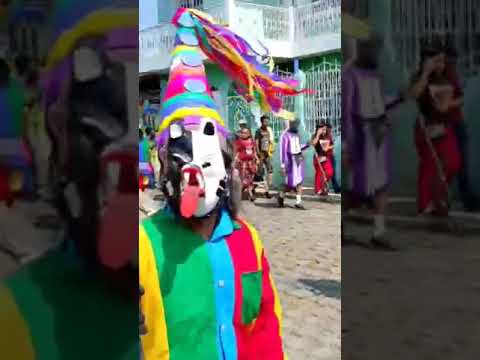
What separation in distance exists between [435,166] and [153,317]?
3.73 feet

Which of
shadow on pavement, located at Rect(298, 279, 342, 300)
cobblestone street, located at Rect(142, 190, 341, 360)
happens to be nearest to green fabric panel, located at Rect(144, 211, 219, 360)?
cobblestone street, located at Rect(142, 190, 341, 360)

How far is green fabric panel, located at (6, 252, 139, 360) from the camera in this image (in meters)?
1.04

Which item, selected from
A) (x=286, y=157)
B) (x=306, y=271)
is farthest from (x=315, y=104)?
(x=306, y=271)

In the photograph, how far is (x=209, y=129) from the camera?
237cm

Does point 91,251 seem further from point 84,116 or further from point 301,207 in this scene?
point 301,207

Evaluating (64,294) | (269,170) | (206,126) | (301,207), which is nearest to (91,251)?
(64,294)

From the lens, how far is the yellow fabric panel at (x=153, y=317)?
2043 mm

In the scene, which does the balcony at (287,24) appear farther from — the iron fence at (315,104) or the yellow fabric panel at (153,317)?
the yellow fabric panel at (153,317)

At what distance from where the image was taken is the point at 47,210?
1043 millimetres

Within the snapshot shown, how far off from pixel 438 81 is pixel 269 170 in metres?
9.76

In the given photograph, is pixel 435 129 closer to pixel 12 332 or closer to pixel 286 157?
pixel 12 332

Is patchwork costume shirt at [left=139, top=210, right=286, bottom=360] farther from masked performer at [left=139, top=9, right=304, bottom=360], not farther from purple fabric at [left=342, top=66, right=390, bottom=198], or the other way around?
purple fabric at [left=342, top=66, right=390, bottom=198]

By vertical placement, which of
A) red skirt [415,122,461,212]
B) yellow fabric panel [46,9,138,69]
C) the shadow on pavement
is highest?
yellow fabric panel [46,9,138,69]

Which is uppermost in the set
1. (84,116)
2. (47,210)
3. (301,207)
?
(84,116)
